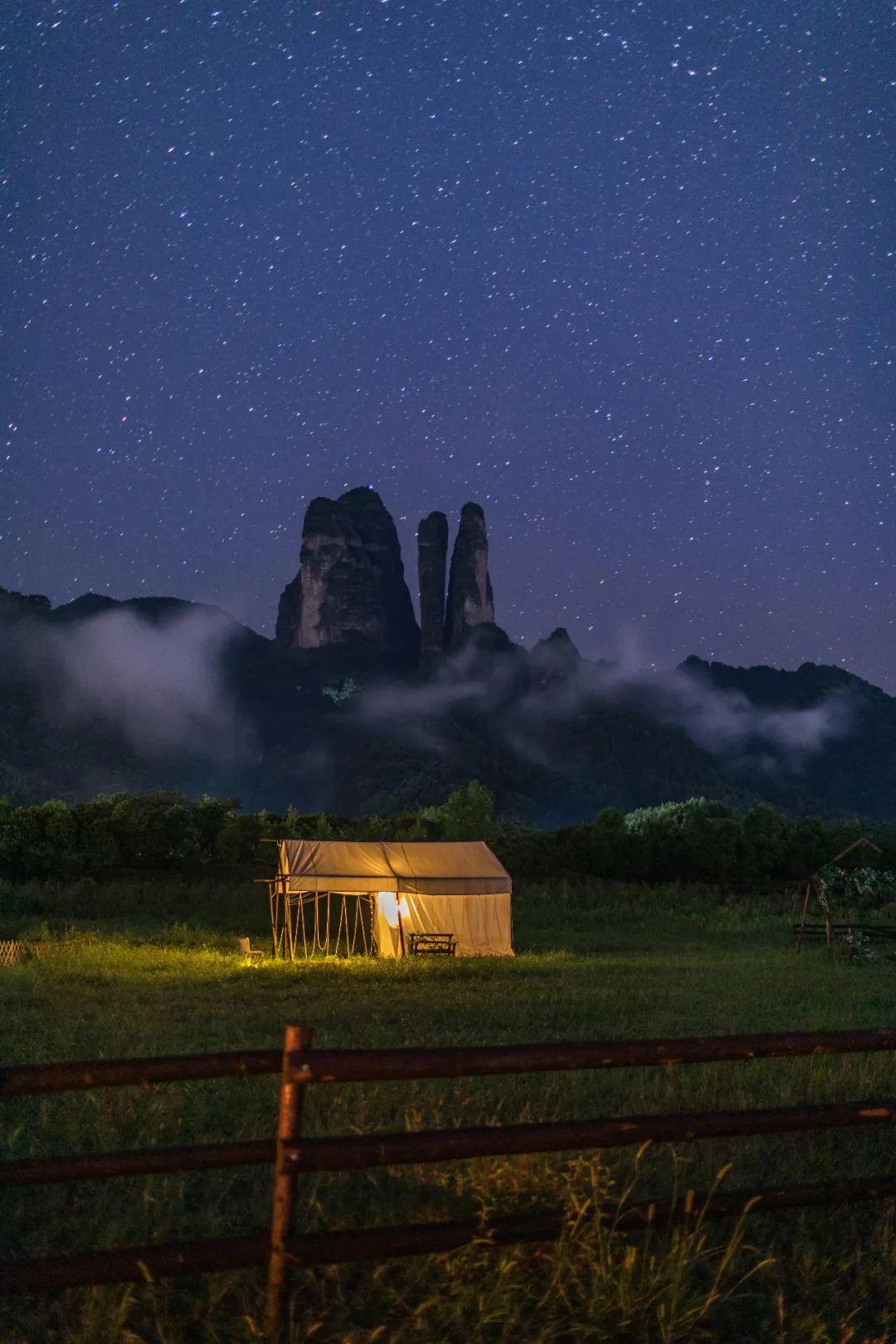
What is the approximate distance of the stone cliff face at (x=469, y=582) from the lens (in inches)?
6009

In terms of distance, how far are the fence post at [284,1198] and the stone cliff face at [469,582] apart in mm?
147903

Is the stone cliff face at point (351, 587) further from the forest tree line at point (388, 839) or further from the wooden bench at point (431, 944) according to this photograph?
the wooden bench at point (431, 944)

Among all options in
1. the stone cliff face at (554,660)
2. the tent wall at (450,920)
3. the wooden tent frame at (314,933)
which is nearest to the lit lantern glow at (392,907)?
the tent wall at (450,920)

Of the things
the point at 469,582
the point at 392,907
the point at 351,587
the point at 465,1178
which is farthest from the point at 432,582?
the point at 465,1178

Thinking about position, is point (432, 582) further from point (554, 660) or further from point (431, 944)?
point (431, 944)

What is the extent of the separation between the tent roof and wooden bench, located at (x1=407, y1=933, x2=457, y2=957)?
1.03 m

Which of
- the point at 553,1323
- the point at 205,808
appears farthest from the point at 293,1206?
the point at 205,808

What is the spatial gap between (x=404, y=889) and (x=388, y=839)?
26.3 m

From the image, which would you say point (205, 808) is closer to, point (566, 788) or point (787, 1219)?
point (787, 1219)

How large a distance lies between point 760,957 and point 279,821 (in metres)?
34.5

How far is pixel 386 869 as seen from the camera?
23.9m

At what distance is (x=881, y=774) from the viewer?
5300 inches

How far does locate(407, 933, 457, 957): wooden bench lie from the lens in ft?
74.2

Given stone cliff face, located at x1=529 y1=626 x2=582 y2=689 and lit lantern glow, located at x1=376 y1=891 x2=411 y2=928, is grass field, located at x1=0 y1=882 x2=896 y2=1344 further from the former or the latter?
stone cliff face, located at x1=529 y1=626 x2=582 y2=689
